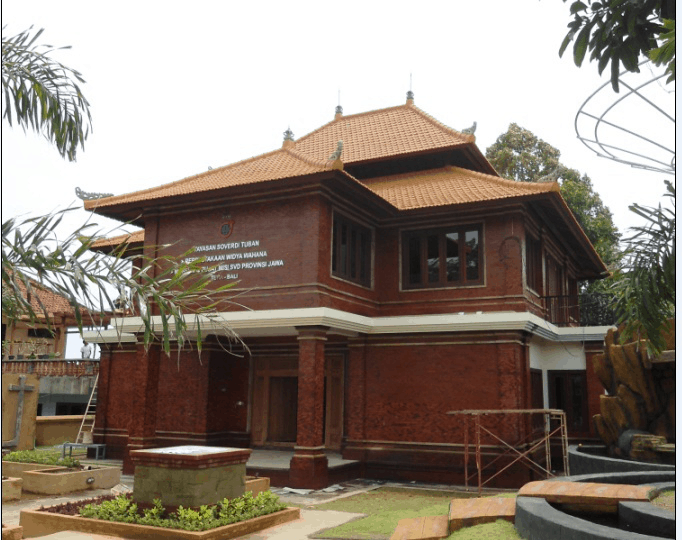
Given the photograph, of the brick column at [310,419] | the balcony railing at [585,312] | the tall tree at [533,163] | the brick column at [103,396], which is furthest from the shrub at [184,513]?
the tall tree at [533,163]

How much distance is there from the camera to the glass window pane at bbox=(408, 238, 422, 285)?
15.3 m

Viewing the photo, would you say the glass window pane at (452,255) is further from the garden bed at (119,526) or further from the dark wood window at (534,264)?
the garden bed at (119,526)

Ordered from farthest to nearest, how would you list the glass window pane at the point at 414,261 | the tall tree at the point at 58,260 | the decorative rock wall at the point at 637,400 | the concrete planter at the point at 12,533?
the glass window pane at the point at 414,261, the decorative rock wall at the point at 637,400, the concrete planter at the point at 12,533, the tall tree at the point at 58,260

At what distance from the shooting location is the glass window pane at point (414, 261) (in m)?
15.3

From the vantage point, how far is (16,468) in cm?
1321

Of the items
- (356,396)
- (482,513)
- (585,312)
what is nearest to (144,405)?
(356,396)

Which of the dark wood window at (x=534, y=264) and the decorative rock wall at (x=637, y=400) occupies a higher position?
the dark wood window at (x=534, y=264)

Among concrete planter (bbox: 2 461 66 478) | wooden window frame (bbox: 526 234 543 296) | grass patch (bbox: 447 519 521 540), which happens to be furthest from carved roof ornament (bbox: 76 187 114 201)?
grass patch (bbox: 447 519 521 540)

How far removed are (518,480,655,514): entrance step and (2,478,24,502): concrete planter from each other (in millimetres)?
9120

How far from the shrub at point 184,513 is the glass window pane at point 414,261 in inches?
295

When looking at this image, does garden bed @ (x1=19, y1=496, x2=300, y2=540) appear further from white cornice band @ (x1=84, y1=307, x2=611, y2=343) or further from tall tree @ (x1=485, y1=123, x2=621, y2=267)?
tall tree @ (x1=485, y1=123, x2=621, y2=267)

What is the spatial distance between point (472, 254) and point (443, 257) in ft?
2.14

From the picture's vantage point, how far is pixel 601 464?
9.19 metres

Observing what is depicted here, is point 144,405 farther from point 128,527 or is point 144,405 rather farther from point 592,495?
point 592,495
